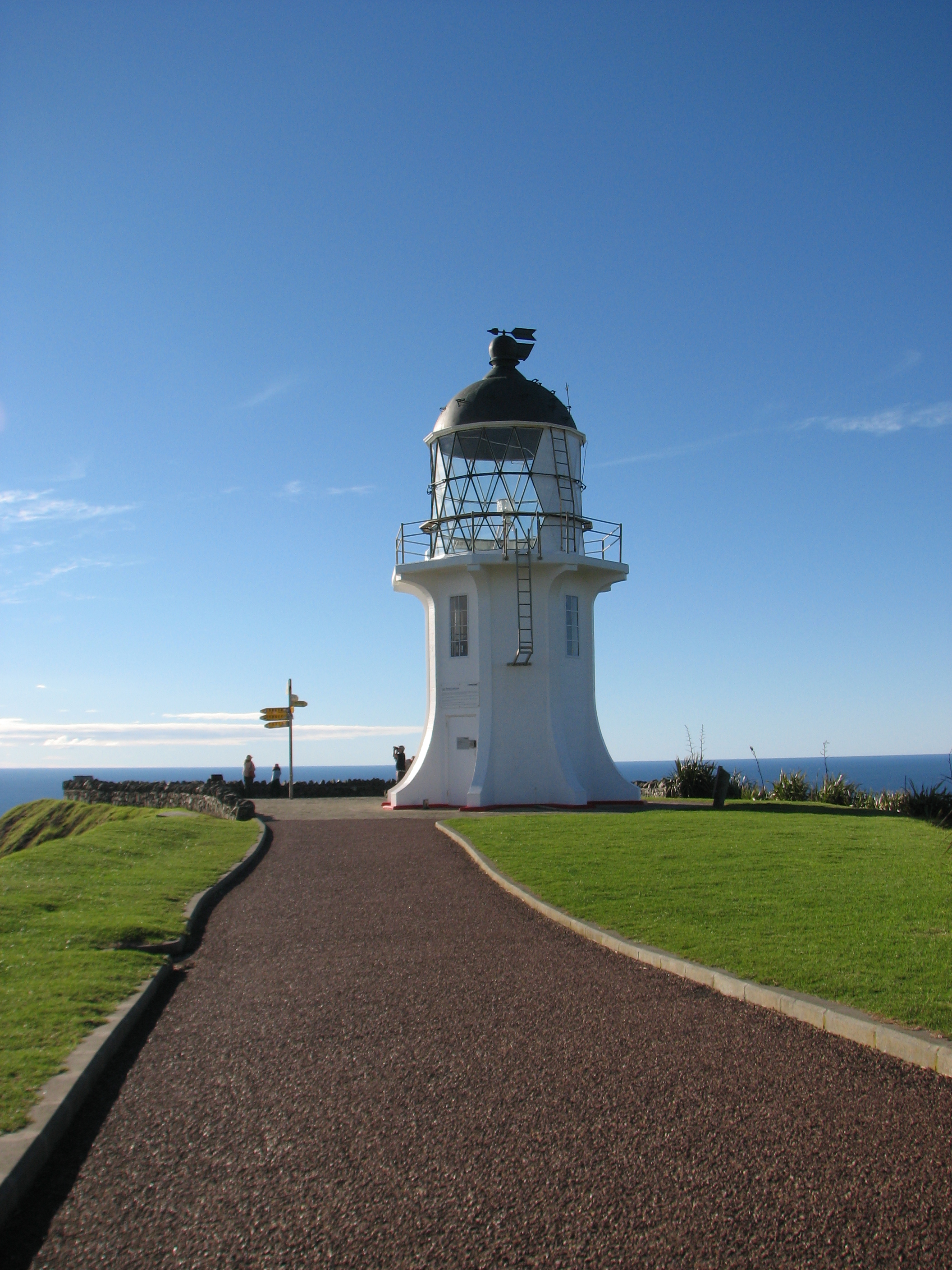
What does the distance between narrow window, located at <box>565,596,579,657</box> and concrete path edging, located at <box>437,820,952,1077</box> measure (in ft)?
52.7

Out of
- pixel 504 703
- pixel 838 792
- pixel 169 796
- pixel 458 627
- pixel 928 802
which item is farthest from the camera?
pixel 169 796

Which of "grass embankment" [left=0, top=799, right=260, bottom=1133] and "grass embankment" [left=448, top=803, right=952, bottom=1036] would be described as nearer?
"grass embankment" [left=0, top=799, right=260, bottom=1133]

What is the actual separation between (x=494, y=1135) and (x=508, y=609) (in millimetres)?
20123

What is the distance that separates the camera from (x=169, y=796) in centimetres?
2877

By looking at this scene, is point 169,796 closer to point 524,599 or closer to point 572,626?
point 524,599

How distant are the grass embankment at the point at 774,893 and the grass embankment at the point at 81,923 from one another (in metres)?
4.00

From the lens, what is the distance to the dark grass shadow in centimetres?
412

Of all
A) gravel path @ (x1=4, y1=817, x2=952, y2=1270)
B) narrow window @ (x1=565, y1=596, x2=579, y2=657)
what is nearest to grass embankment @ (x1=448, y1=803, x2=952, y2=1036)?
gravel path @ (x1=4, y1=817, x2=952, y2=1270)


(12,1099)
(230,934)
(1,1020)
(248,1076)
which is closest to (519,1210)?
(248,1076)

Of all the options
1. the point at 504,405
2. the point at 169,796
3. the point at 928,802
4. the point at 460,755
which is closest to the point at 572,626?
the point at 460,755

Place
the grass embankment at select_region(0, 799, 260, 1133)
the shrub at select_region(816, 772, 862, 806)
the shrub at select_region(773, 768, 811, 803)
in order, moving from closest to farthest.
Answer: the grass embankment at select_region(0, 799, 260, 1133) < the shrub at select_region(816, 772, 862, 806) < the shrub at select_region(773, 768, 811, 803)

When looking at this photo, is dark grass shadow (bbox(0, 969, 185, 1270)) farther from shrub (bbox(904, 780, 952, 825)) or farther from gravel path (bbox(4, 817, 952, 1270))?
shrub (bbox(904, 780, 952, 825))

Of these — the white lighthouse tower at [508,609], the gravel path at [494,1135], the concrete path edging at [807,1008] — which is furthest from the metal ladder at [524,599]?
the gravel path at [494,1135]

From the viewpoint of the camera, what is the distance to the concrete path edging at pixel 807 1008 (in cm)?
577
